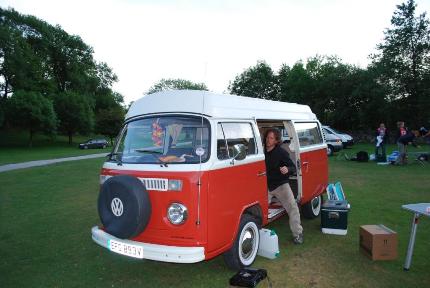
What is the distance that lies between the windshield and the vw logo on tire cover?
630 millimetres

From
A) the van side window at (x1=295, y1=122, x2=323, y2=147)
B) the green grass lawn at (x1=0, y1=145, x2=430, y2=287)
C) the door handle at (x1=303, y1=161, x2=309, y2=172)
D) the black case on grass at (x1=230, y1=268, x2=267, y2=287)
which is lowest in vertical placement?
the green grass lawn at (x1=0, y1=145, x2=430, y2=287)

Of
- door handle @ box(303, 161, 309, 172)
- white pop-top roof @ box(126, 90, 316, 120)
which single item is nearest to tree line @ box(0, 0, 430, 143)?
door handle @ box(303, 161, 309, 172)

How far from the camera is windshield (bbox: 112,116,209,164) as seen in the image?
4680 mm

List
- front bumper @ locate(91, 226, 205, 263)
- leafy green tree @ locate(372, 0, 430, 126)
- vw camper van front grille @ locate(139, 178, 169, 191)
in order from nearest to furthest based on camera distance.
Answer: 1. front bumper @ locate(91, 226, 205, 263)
2. vw camper van front grille @ locate(139, 178, 169, 191)
3. leafy green tree @ locate(372, 0, 430, 126)

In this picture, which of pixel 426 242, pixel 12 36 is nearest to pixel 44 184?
pixel 426 242

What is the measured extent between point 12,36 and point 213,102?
55706 mm

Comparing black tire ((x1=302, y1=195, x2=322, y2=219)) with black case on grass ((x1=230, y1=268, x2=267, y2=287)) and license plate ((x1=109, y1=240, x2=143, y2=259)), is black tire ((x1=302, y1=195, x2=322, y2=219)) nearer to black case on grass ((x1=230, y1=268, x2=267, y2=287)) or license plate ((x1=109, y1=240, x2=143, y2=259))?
black case on grass ((x1=230, y1=268, x2=267, y2=287))

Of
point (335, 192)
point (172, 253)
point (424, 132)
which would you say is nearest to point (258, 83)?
point (424, 132)

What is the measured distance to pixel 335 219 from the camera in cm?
682

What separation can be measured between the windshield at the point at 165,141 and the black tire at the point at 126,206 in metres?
0.48

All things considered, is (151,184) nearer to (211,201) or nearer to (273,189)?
(211,201)

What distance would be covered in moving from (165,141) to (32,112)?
45806 mm

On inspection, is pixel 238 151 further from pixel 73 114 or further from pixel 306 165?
pixel 73 114

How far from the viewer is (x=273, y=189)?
6246mm
